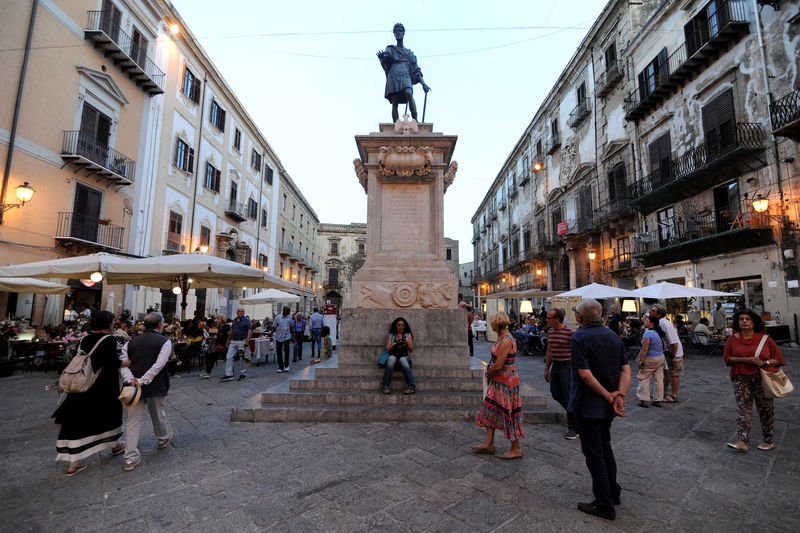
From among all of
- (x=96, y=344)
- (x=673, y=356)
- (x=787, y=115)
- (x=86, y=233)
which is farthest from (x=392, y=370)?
(x=787, y=115)

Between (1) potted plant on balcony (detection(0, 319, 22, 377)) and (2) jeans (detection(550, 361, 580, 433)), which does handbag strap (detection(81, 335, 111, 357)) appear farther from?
(1) potted plant on balcony (detection(0, 319, 22, 377))

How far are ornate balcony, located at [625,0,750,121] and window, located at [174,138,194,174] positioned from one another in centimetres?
2001

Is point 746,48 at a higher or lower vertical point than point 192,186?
higher

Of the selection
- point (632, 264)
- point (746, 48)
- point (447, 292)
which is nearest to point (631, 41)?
point (746, 48)

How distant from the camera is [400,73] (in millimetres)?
7035

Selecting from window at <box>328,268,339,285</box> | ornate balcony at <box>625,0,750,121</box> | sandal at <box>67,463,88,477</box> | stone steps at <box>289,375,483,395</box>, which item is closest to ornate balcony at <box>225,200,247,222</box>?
stone steps at <box>289,375,483,395</box>

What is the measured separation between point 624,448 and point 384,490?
2.56 metres

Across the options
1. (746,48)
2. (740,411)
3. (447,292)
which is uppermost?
(746,48)

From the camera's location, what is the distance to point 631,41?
1727 cm

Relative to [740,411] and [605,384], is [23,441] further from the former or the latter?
[740,411]

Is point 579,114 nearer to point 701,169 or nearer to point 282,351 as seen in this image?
point 701,169

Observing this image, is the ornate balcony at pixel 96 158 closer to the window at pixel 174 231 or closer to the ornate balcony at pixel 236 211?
the window at pixel 174 231

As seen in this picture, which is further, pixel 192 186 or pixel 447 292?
pixel 192 186

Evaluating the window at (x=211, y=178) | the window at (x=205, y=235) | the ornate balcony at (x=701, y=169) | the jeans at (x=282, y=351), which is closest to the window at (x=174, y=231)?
the window at (x=205, y=235)
